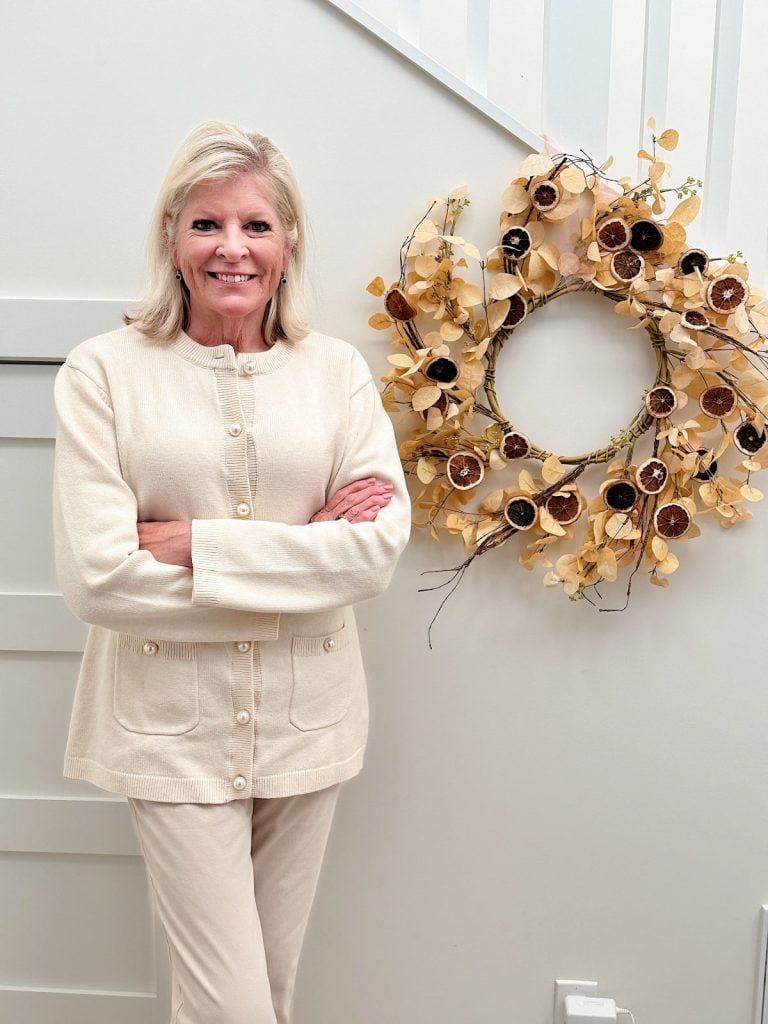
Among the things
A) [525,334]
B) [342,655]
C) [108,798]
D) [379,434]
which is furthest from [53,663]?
[525,334]

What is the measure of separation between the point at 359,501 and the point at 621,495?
0.52m

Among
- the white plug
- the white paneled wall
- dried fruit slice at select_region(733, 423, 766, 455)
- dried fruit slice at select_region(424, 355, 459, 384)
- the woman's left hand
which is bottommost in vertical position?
the white plug

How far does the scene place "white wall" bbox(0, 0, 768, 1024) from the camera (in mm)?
1600

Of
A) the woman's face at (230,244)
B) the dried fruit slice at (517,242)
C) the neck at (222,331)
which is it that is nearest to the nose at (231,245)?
the woman's face at (230,244)

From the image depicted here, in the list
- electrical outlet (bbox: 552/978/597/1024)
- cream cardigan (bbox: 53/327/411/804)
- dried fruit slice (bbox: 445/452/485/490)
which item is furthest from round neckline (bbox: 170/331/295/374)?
electrical outlet (bbox: 552/978/597/1024)

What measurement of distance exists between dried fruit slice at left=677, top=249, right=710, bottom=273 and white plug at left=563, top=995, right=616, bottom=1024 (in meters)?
1.35

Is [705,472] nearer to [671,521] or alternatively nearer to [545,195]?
[671,521]

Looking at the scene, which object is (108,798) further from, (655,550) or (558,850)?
(655,550)

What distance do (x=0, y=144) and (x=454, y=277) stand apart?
2.65 feet

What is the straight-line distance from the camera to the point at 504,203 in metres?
1.58

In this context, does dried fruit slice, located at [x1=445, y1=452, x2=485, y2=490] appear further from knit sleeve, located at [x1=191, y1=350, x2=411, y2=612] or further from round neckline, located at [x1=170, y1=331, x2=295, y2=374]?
round neckline, located at [x1=170, y1=331, x2=295, y2=374]

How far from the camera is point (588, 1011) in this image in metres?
1.78

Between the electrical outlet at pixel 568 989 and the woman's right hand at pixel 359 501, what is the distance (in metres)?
1.07

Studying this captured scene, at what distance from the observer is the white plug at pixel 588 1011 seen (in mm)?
1779
